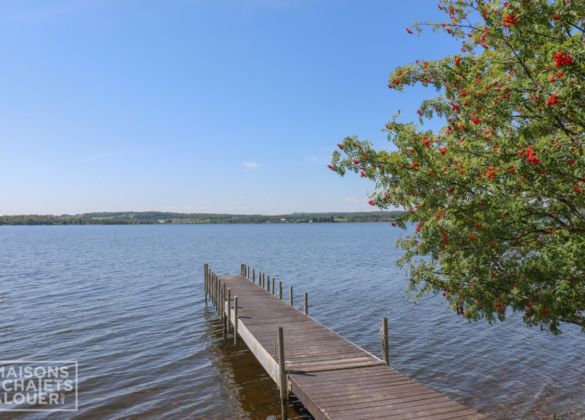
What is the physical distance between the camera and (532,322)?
841cm

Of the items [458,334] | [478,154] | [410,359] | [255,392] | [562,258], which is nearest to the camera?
[562,258]

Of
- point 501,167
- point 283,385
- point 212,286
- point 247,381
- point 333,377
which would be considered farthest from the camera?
point 212,286

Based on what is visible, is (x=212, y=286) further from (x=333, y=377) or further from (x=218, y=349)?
(x=333, y=377)

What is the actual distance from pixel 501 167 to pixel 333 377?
7.38 meters

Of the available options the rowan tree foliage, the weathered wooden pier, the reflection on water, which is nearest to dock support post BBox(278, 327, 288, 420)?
the weathered wooden pier

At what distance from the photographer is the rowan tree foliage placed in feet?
20.4

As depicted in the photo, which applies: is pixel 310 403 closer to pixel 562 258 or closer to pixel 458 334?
pixel 562 258

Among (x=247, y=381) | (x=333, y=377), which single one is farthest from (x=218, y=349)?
(x=333, y=377)

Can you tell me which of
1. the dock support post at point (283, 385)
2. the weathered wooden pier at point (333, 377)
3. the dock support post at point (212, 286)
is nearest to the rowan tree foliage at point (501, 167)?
the weathered wooden pier at point (333, 377)

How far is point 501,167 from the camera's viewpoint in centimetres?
671

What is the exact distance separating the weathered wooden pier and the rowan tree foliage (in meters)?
2.37

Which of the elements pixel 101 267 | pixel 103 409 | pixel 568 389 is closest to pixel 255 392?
pixel 103 409

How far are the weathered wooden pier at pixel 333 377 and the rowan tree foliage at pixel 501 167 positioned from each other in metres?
2.37

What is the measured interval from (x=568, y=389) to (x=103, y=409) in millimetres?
15241
